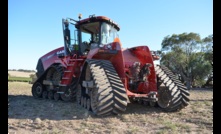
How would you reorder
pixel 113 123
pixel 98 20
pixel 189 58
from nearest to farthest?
1. pixel 113 123
2. pixel 98 20
3. pixel 189 58

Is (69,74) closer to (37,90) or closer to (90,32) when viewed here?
(90,32)

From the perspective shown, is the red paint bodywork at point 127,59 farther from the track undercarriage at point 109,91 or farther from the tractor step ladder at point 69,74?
the tractor step ladder at point 69,74

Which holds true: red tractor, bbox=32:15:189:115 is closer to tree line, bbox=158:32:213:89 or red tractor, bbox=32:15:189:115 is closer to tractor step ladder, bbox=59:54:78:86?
tractor step ladder, bbox=59:54:78:86

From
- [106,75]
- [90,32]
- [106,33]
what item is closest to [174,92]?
[106,75]

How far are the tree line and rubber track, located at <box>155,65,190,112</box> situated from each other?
2485 centimetres

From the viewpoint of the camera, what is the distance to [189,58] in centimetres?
3575

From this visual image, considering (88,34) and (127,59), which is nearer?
(127,59)

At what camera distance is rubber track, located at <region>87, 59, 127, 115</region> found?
20.6 ft

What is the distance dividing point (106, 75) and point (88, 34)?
12.8 ft

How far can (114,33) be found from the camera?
9859 mm

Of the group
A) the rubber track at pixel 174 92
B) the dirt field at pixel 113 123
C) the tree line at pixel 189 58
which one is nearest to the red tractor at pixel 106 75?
the rubber track at pixel 174 92

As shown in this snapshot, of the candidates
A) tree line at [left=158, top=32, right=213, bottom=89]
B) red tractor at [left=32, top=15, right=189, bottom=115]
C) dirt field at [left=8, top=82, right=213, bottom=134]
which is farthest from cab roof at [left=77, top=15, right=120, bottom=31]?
tree line at [left=158, top=32, right=213, bottom=89]

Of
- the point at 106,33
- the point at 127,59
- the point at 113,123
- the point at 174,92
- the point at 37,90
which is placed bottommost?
the point at 113,123

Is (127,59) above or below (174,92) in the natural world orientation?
above
